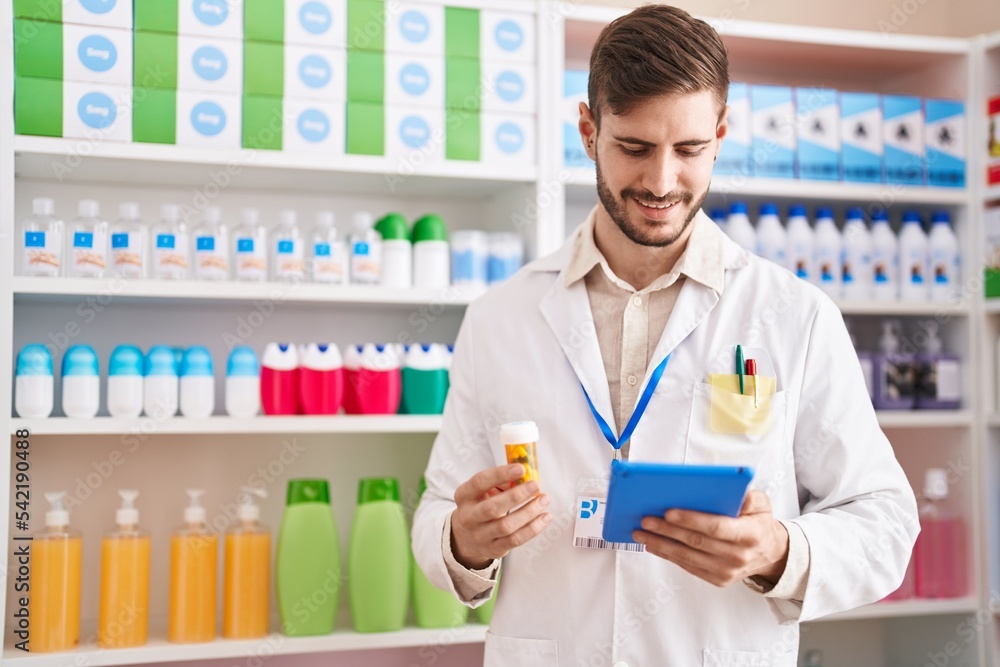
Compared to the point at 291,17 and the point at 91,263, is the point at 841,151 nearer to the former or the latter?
the point at 291,17

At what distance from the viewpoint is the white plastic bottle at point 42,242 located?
6.59 ft

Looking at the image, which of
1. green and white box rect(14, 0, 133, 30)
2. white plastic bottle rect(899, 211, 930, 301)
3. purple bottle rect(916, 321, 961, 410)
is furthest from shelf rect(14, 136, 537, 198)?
purple bottle rect(916, 321, 961, 410)

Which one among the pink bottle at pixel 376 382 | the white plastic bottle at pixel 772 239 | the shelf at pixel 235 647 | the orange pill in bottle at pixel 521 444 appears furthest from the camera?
the white plastic bottle at pixel 772 239

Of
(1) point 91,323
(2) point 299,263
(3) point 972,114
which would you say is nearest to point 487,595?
(2) point 299,263

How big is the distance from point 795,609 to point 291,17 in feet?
5.23

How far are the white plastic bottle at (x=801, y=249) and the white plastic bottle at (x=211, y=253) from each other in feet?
4.54

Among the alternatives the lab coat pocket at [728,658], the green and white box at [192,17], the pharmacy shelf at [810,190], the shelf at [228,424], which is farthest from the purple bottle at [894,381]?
the green and white box at [192,17]

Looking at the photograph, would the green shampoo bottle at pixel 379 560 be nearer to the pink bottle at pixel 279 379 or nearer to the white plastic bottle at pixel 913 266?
the pink bottle at pixel 279 379

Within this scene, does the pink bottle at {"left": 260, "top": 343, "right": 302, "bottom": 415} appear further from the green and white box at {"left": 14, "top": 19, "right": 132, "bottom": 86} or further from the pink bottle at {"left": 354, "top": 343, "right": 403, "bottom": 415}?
the green and white box at {"left": 14, "top": 19, "right": 132, "bottom": 86}

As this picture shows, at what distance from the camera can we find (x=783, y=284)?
151 centimetres

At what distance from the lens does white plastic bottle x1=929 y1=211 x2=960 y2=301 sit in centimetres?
256

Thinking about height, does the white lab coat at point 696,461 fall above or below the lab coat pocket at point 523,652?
above

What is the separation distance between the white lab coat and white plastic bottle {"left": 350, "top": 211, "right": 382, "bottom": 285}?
2.39 feet

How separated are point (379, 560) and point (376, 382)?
15.5 inches
